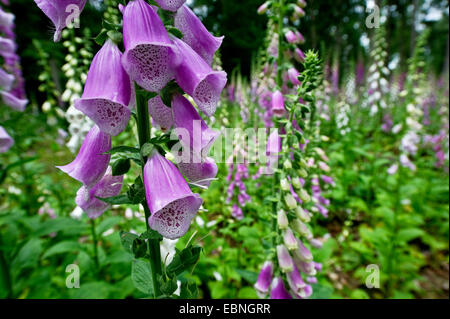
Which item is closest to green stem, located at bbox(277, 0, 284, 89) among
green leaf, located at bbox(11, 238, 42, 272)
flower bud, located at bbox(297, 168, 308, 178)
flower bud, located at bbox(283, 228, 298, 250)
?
flower bud, located at bbox(297, 168, 308, 178)

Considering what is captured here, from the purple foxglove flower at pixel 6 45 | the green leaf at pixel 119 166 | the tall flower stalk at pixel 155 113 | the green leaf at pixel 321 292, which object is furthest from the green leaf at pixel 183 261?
the purple foxglove flower at pixel 6 45

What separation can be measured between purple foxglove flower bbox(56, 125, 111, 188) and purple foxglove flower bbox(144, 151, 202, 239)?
0.15m

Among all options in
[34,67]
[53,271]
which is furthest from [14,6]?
[53,271]

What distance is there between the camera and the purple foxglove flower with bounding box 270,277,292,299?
5.05 feet

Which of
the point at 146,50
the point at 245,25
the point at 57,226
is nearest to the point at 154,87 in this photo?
the point at 146,50

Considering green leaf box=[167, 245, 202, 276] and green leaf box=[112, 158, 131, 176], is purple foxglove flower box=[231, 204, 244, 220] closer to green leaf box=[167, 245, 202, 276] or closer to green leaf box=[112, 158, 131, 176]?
green leaf box=[167, 245, 202, 276]

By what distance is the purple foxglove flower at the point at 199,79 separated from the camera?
2.45 ft

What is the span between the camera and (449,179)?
11.4 ft

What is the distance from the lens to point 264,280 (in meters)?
1.55

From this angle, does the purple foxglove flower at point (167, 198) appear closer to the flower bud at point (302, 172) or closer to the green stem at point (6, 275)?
the flower bud at point (302, 172)

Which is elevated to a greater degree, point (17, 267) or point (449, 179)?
point (449, 179)
